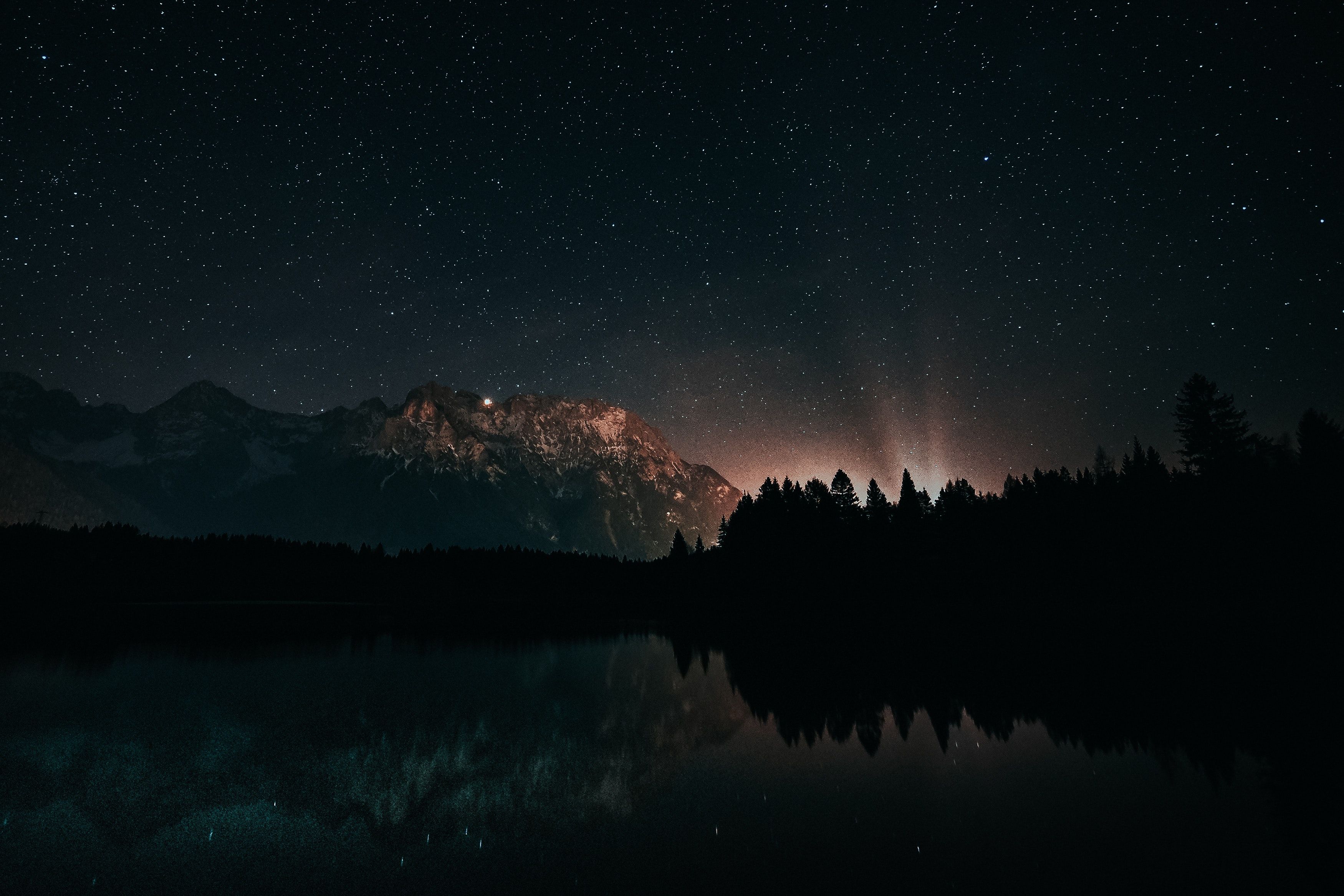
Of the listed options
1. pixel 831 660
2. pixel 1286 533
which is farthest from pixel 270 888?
pixel 1286 533

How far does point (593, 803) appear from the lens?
13211 mm

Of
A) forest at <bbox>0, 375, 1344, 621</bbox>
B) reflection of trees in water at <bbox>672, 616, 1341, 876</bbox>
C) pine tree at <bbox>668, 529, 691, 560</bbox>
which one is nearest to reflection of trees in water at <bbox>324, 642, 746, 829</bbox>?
reflection of trees in water at <bbox>672, 616, 1341, 876</bbox>

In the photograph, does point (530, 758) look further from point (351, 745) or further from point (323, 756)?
point (323, 756)

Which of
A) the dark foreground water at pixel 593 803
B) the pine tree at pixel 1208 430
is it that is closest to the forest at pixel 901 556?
the pine tree at pixel 1208 430

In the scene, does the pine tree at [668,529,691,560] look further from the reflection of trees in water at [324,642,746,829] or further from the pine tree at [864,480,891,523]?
the reflection of trees in water at [324,642,746,829]

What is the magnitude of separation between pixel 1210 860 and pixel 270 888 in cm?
1532

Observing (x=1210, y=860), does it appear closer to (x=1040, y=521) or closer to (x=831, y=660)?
(x=831, y=660)

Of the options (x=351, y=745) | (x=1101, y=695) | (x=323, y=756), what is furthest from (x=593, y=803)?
(x=1101, y=695)

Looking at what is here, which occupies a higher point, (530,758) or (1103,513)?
(1103,513)

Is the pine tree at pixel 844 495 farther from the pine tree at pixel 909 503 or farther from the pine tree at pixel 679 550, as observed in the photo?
the pine tree at pixel 679 550

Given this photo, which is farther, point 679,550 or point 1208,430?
point 679,550

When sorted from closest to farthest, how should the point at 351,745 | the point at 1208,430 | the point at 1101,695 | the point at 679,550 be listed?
the point at 351,745 → the point at 1101,695 → the point at 1208,430 → the point at 679,550

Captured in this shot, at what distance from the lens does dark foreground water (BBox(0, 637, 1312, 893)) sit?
9938 mm

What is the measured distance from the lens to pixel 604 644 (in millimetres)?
46344
